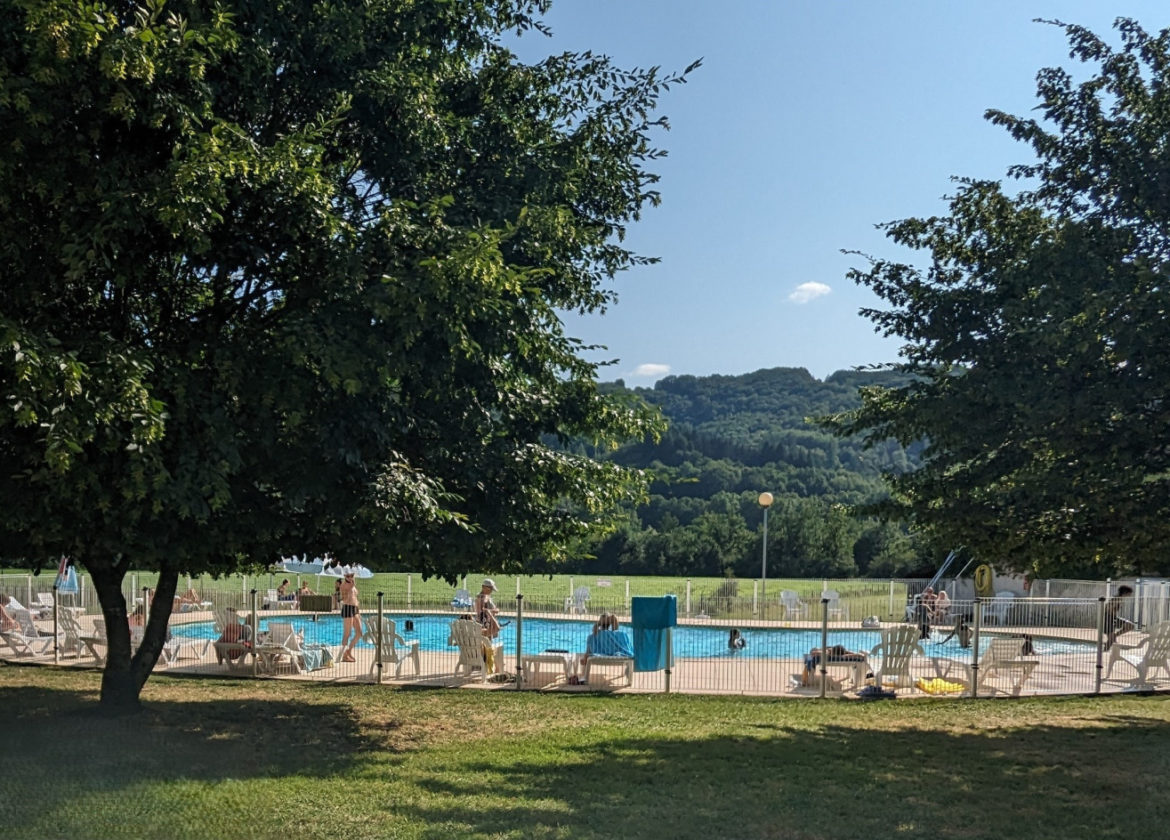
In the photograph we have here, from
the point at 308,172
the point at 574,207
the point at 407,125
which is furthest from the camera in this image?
the point at 574,207

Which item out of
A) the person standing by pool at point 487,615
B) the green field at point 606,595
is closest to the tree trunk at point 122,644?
the green field at point 606,595

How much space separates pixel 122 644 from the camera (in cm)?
1277

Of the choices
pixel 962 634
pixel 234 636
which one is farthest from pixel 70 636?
pixel 962 634

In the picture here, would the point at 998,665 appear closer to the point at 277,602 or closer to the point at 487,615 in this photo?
the point at 487,615

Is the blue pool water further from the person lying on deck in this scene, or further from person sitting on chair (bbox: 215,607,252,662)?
the person lying on deck

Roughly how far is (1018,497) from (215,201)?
9.71 m

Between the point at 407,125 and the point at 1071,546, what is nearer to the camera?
the point at 407,125

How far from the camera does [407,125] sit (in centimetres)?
1093

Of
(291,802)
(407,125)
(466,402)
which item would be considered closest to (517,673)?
(466,402)

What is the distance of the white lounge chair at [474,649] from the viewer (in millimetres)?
16812

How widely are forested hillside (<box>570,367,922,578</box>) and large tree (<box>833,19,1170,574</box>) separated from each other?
2522 millimetres

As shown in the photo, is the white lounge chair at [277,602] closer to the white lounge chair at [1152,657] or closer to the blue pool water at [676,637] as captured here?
the blue pool water at [676,637]

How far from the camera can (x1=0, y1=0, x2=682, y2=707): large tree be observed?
8.44 meters

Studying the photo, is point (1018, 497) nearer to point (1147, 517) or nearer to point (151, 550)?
point (1147, 517)
